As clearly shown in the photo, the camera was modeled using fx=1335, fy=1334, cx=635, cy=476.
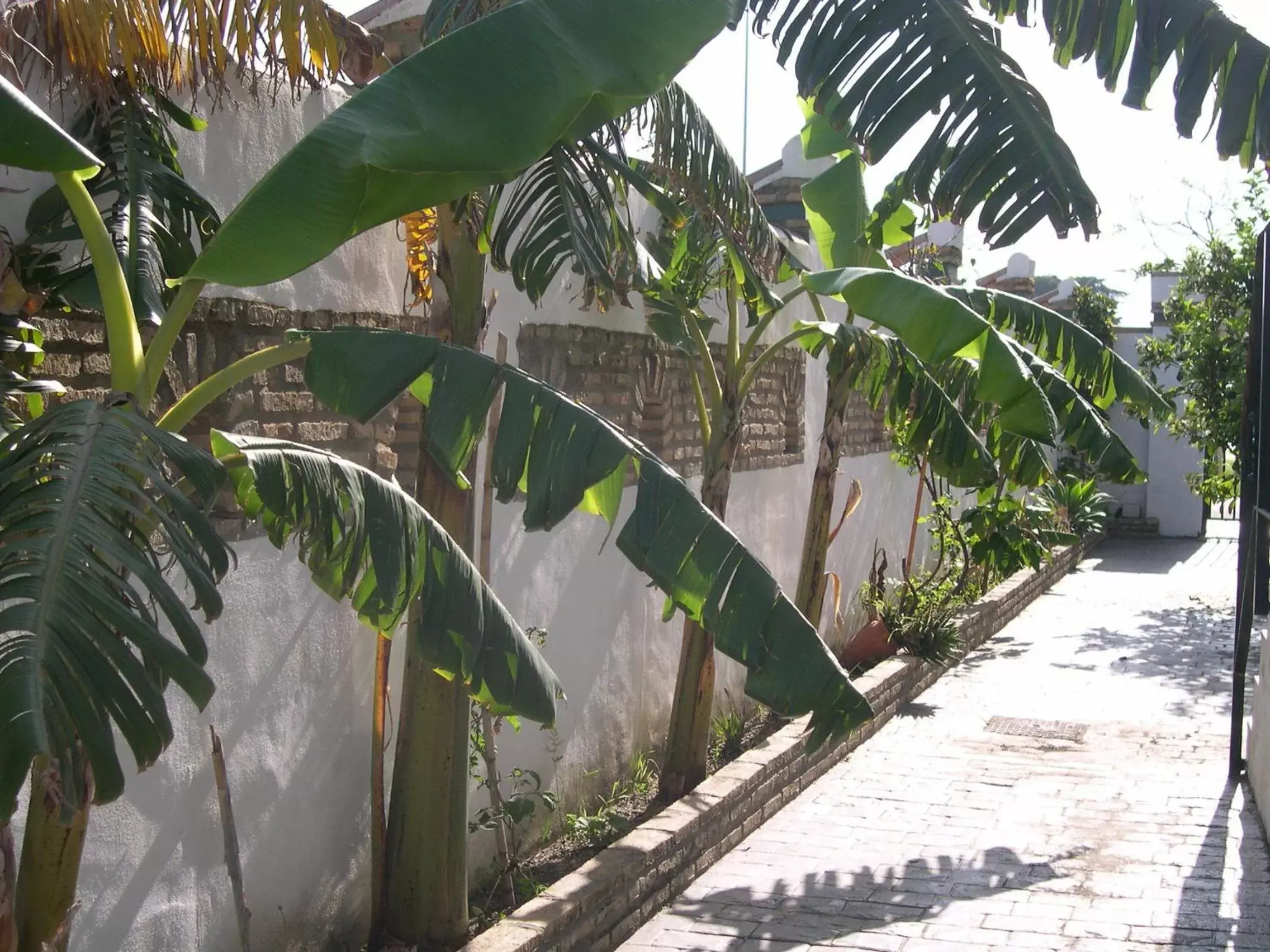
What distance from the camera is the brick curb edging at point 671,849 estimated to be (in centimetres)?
537

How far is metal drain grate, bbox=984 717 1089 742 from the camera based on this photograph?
958 cm

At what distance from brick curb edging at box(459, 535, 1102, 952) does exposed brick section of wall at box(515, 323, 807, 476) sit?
A: 75.3 inches

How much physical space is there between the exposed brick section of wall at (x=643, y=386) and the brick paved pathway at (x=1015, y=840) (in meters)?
2.33

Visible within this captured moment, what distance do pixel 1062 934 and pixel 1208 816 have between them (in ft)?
7.35

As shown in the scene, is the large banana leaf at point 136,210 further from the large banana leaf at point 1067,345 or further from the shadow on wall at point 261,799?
the large banana leaf at point 1067,345

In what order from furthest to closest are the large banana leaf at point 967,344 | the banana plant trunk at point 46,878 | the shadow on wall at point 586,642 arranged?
1. the shadow on wall at point 586,642
2. the large banana leaf at point 967,344
3. the banana plant trunk at point 46,878

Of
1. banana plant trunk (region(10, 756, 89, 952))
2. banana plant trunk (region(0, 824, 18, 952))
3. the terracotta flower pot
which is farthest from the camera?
the terracotta flower pot

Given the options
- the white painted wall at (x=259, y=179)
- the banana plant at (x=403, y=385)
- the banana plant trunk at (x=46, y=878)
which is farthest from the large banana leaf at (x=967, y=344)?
the banana plant trunk at (x=46, y=878)

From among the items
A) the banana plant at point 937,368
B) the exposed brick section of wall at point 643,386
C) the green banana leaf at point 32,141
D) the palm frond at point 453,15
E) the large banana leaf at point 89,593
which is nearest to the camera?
the large banana leaf at point 89,593

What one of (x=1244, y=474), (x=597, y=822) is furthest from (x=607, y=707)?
(x=1244, y=474)

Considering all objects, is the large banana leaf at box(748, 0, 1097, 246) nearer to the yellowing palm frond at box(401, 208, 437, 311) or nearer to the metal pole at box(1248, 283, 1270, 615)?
the yellowing palm frond at box(401, 208, 437, 311)

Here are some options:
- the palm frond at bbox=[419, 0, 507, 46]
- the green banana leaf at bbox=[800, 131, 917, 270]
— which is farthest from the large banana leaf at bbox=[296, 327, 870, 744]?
the green banana leaf at bbox=[800, 131, 917, 270]

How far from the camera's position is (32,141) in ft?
9.18

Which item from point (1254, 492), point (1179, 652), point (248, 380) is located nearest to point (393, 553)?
point (248, 380)
